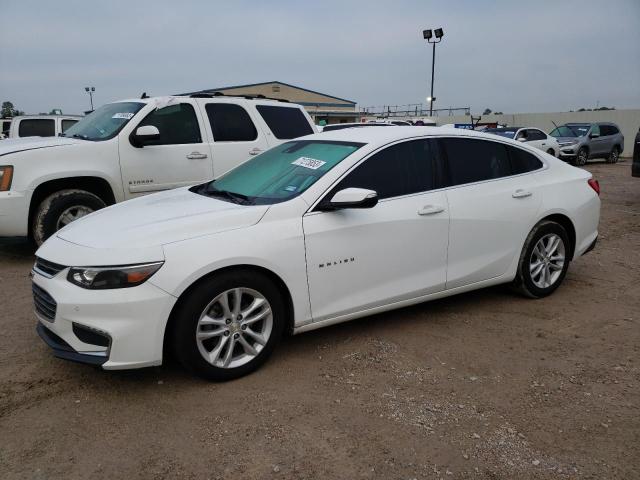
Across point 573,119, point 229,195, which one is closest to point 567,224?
point 229,195

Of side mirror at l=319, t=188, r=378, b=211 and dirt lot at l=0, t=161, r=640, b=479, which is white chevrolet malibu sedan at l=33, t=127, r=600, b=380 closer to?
side mirror at l=319, t=188, r=378, b=211

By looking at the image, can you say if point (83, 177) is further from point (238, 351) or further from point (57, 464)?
point (57, 464)

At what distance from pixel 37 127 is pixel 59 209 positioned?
696cm

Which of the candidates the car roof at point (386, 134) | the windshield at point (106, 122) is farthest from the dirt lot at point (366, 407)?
the windshield at point (106, 122)

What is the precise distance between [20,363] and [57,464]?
1296 millimetres

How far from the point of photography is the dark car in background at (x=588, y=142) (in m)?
20.1

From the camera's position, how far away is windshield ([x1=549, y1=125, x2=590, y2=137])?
20.7 metres

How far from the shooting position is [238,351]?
3354 mm

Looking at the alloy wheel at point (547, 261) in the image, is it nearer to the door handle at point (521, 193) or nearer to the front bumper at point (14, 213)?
the door handle at point (521, 193)

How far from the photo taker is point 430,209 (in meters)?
3.93

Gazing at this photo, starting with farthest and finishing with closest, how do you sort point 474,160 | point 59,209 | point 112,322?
1. point 59,209
2. point 474,160
3. point 112,322

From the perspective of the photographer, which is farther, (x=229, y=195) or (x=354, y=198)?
(x=229, y=195)

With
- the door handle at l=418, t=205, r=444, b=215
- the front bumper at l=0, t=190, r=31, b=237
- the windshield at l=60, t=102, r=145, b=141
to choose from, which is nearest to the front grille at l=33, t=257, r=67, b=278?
the door handle at l=418, t=205, r=444, b=215

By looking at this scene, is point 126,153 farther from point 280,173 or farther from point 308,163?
point 308,163
